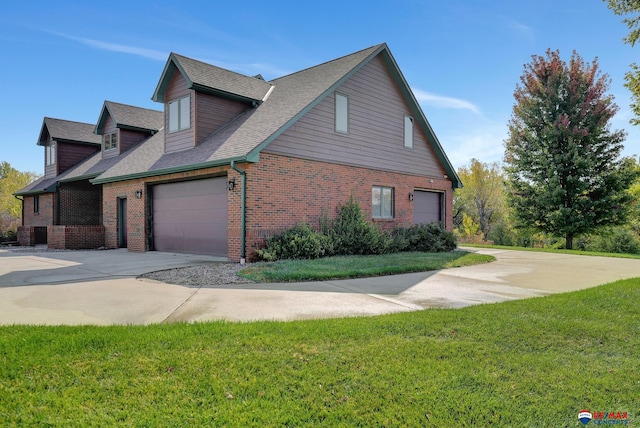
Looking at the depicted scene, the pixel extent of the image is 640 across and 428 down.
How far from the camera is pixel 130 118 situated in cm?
2091

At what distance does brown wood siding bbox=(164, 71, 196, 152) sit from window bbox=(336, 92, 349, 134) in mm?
5089

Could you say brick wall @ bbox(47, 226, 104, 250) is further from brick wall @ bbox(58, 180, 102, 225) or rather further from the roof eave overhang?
brick wall @ bbox(58, 180, 102, 225)

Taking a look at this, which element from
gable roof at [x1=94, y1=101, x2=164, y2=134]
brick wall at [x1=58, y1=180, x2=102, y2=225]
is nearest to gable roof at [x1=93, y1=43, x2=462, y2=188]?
gable roof at [x1=94, y1=101, x2=164, y2=134]

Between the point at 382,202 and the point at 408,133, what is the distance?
11.6ft

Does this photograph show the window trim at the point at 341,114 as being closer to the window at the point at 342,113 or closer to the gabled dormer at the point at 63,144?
the window at the point at 342,113

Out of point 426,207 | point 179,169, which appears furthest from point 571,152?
point 179,169

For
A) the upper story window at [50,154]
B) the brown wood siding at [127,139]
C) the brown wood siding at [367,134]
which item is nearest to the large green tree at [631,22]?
the brown wood siding at [367,134]

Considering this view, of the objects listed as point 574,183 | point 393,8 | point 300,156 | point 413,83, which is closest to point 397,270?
point 300,156

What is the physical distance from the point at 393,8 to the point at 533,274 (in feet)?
31.5

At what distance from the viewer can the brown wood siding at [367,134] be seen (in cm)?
1305

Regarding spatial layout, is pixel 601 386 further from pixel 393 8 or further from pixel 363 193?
pixel 393 8

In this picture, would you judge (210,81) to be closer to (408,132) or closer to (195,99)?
(195,99)

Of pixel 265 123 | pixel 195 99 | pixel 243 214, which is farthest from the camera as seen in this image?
pixel 195 99

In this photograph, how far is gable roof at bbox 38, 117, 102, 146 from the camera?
2308cm
